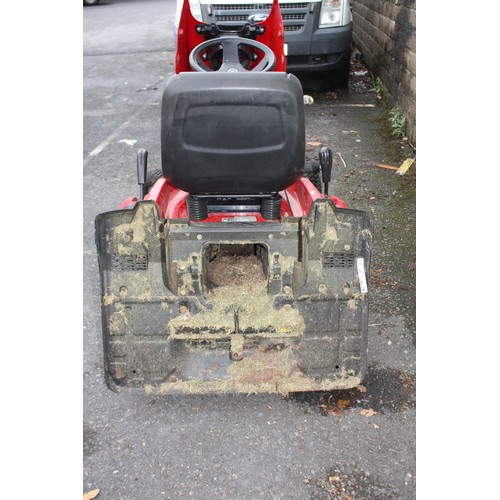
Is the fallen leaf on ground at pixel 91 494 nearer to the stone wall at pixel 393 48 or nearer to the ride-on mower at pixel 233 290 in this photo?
the ride-on mower at pixel 233 290

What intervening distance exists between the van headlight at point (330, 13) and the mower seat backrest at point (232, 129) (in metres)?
5.11

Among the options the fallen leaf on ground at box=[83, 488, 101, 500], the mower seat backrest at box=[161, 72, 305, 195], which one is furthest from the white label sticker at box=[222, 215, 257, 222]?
the fallen leaf on ground at box=[83, 488, 101, 500]

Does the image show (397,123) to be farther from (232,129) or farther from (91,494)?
(91,494)

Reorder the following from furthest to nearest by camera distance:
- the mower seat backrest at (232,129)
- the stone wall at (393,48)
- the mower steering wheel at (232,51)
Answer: the stone wall at (393,48)
the mower steering wheel at (232,51)
the mower seat backrest at (232,129)

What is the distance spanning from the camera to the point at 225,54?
11.3ft

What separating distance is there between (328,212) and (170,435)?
1327mm

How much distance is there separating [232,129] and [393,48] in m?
5.22

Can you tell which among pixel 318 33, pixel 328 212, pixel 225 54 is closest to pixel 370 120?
pixel 318 33

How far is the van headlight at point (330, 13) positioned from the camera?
684 cm

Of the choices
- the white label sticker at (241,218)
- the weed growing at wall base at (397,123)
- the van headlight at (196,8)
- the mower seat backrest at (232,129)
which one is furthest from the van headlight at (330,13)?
the mower seat backrest at (232,129)

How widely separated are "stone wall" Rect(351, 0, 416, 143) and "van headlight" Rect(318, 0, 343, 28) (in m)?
0.64

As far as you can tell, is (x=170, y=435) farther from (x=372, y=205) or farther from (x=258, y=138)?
(x=372, y=205)

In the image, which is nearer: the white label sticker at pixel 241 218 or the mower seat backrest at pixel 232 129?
the mower seat backrest at pixel 232 129

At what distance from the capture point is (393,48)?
22.1 feet
